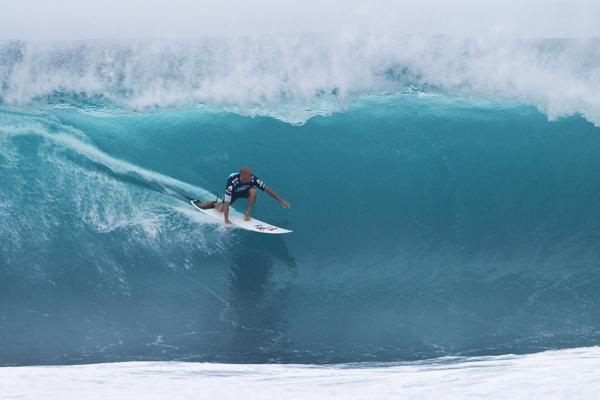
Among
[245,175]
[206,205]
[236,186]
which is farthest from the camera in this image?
[206,205]

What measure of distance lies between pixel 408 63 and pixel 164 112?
393cm

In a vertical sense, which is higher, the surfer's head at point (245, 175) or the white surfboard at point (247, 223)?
the surfer's head at point (245, 175)

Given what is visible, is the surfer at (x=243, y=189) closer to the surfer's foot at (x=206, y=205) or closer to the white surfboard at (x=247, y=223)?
the white surfboard at (x=247, y=223)

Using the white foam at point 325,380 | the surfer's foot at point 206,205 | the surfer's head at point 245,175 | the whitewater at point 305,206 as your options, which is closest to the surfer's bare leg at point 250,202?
the surfer's head at point 245,175

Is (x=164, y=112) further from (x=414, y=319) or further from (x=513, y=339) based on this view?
(x=513, y=339)

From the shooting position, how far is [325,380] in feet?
26.5

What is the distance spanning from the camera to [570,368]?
8.09 metres

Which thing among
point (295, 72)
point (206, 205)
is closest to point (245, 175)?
point (206, 205)

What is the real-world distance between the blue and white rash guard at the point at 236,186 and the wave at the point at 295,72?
2594 millimetres

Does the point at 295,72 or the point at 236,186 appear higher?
the point at 295,72

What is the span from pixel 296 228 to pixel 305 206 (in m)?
0.51

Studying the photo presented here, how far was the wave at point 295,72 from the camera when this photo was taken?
1280 cm

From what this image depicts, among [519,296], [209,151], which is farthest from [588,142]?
[209,151]

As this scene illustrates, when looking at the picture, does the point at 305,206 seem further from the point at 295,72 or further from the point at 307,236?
the point at 295,72
